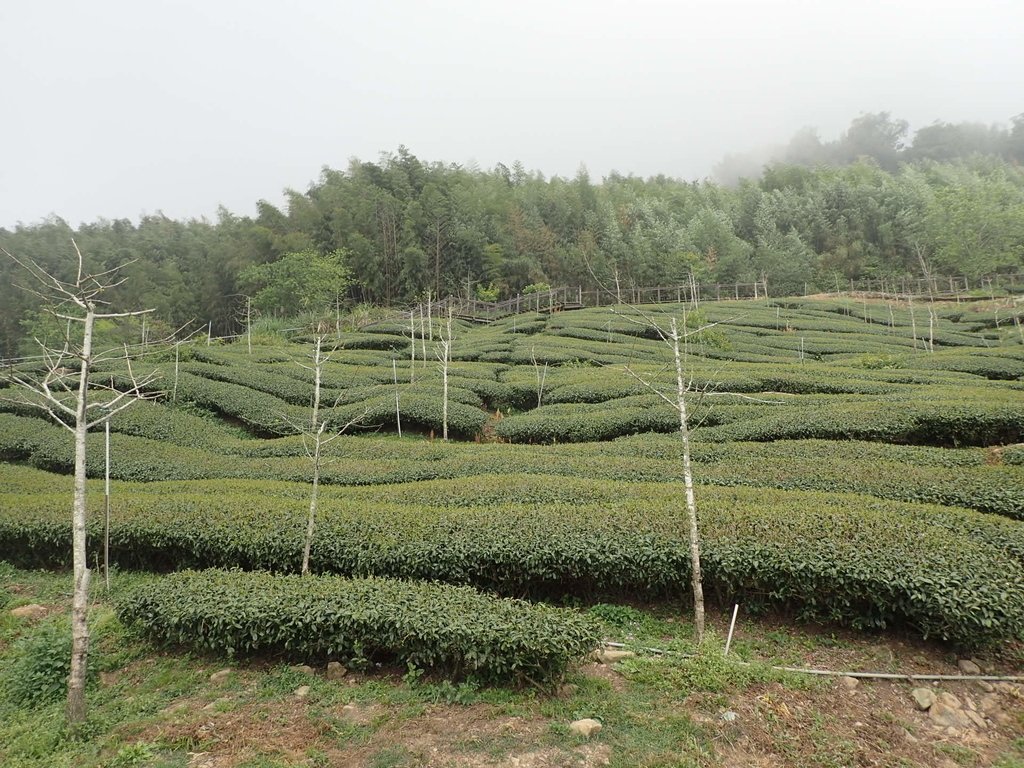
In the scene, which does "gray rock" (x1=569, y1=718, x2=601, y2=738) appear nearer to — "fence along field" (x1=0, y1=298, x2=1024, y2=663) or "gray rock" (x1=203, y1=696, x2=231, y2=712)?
"fence along field" (x1=0, y1=298, x2=1024, y2=663)

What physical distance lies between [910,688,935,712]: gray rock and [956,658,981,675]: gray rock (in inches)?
41.2

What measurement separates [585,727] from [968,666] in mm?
5233

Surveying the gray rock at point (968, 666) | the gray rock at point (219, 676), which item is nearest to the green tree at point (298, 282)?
the gray rock at point (219, 676)

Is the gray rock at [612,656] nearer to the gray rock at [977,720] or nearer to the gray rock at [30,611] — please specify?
the gray rock at [977,720]

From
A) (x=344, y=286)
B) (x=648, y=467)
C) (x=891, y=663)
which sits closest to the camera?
(x=891, y=663)

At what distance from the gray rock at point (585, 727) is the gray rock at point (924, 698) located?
3.77 m

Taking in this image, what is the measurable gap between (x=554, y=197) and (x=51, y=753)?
207ft

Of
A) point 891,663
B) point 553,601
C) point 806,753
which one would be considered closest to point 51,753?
point 553,601

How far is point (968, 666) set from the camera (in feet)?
23.0

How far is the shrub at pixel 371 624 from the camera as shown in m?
6.38

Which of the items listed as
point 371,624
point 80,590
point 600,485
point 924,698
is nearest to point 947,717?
point 924,698

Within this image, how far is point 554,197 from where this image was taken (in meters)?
62.5

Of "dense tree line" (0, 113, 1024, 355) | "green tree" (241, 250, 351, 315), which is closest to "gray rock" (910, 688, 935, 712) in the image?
"green tree" (241, 250, 351, 315)

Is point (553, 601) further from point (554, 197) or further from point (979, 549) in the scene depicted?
point (554, 197)
